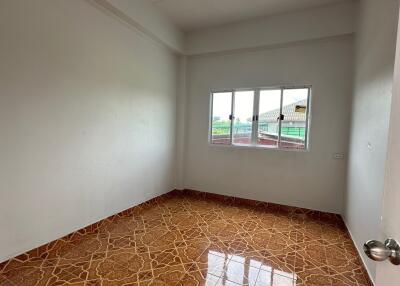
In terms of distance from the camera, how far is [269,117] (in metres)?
3.91

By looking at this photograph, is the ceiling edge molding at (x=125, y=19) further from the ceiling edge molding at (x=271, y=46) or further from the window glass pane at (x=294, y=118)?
the window glass pane at (x=294, y=118)

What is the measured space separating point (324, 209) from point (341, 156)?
2.88 feet

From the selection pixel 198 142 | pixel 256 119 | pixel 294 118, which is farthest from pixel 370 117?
pixel 198 142

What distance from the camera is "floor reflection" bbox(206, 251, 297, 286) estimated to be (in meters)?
2.01

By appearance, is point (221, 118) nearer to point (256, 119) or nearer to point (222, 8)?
point (256, 119)

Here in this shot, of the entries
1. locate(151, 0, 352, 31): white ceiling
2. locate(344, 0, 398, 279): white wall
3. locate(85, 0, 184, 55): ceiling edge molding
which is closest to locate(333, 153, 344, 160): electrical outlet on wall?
locate(344, 0, 398, 279): white wall

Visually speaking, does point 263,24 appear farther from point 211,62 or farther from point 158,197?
point 158,197

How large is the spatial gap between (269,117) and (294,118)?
1.33ft

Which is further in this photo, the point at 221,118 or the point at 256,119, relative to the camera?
the point at 221,118

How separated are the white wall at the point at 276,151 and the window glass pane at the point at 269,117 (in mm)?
179

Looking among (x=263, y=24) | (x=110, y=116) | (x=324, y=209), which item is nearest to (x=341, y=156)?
(x=324, y=209)

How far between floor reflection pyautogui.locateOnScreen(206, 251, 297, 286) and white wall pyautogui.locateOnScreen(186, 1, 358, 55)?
3216 mm

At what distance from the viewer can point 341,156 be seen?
133 inches

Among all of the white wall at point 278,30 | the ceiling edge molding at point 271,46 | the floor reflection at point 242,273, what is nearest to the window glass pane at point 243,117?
the ceiling edge molding at point 271,46
